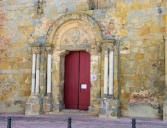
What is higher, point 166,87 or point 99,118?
point 166,87

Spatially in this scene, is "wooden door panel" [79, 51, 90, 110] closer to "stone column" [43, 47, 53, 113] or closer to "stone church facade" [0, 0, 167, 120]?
"stone church facade" [0, 0, 167, 120]

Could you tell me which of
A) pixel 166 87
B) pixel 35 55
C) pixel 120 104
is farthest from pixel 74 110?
pixel 166 87

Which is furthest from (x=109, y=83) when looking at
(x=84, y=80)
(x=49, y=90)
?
(x=49, y=90)

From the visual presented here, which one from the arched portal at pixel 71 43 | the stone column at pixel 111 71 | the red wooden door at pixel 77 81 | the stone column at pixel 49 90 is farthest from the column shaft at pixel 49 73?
the stone column at pixel 111 71

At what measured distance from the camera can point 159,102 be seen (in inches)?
365

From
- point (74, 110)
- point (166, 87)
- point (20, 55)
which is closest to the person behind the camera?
point (166, 87)

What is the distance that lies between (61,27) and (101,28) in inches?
68.1

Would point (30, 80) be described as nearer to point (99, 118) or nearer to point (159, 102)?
point (99, 118)

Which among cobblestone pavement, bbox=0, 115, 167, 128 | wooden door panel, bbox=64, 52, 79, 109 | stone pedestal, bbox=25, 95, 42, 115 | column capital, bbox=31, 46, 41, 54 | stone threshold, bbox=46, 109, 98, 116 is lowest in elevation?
cobblestone pavement, bbox=0, 115, 167, 128

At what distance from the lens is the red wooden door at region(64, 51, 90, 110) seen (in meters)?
10.8

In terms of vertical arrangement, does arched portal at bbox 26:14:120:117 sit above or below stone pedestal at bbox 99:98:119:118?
above

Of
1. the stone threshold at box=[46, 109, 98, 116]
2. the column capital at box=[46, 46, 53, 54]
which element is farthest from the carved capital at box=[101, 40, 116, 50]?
the stone threshold at box=[46, 109, 98, 116]

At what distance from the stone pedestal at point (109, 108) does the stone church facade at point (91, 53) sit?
0.12 feet

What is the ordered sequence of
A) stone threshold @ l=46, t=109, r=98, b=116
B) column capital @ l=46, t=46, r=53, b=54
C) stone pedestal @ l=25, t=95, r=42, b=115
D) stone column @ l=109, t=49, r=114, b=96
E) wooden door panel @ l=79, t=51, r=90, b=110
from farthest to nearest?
column capital @ l=46, t=46, r=53, b=54 < wooden door panel @ l=79, t=51, r=90, b=110 < stone pedestal @ l=25, t=95, r=42, b=115 < stone threshold @ l=46, t=109, r=98, b=116 < stone column @ l=109, t=49, r=114, b=96
